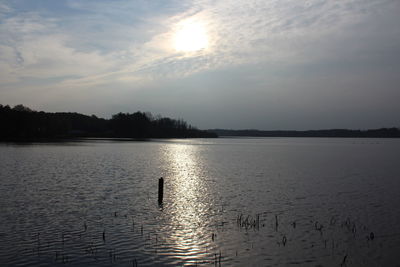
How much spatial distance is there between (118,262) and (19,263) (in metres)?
2.84

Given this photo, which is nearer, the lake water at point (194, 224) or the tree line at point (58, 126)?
the lake water at point (194, 224)

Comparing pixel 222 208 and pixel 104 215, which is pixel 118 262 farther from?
pixel 222 208

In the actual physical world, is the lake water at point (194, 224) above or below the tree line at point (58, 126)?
below

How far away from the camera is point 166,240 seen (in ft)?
42.9

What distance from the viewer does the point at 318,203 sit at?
21.2 m

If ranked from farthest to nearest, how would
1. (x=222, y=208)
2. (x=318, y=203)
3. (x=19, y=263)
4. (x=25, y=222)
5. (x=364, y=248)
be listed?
(x=318, y=203) → (x=222, y=208) → (x=25, y=222) → (x=364, y=248) → (x=19, y=263)

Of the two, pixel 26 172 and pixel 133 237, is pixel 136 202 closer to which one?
pixel 133 237

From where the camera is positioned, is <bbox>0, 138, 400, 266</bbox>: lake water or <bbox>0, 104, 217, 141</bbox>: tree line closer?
<bbox>0, 138, 400, 266</bbox>: lake water

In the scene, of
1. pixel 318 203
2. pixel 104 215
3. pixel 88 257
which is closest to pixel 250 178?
pixel 318 203

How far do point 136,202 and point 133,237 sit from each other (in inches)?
276

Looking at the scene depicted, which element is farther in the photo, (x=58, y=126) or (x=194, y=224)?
(x=58, y=126)

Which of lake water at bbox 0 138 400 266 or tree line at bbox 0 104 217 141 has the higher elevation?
tree line at bbox 0 104 217 141

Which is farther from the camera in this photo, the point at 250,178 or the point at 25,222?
the point at 250,178

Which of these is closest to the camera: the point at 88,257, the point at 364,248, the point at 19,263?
the point at 19,263
